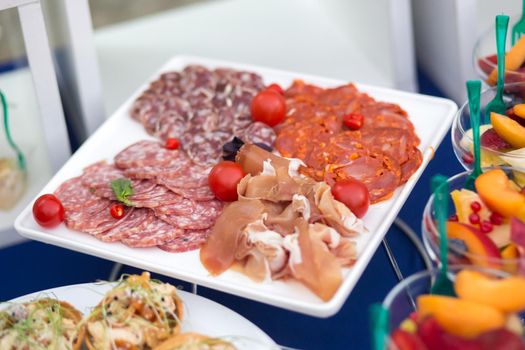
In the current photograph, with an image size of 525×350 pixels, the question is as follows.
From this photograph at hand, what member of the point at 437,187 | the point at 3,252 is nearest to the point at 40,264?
the point at 3,252

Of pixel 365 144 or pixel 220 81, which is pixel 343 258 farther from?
pixel 220 81

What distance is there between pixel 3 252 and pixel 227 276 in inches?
34.3

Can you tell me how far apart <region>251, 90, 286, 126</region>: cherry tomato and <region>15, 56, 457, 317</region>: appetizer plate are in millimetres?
210

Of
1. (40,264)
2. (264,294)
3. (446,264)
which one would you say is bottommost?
(40,264)

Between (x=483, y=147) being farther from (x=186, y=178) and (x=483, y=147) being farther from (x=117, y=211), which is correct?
(x=117, y=211)

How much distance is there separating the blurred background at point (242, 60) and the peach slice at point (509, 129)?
0.47 m

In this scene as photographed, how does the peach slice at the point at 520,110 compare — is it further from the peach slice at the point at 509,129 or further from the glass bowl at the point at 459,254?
the glass bowl at the point at 459,254

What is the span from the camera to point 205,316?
1.59 metres

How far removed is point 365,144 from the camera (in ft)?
6.18

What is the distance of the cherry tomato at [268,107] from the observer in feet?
6.64

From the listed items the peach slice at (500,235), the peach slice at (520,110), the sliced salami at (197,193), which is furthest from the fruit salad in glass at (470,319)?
the sliced salami at (197,193)

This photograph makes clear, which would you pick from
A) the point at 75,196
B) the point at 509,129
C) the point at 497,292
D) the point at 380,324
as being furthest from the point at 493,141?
the point at 75,196

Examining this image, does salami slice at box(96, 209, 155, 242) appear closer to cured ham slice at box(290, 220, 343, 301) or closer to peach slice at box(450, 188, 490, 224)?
cured ham slice at box(290, 220, 343, 301)

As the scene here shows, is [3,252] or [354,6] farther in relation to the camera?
[354,6]
